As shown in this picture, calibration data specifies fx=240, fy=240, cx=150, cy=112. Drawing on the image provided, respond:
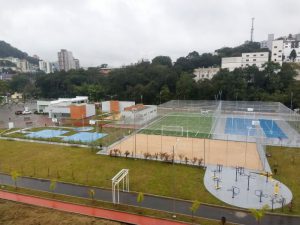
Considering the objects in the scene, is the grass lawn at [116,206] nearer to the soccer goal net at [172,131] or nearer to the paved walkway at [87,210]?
the paved walkway at [87,210]

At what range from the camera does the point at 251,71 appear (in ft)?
156

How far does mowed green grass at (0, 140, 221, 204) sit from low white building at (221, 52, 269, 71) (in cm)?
4723

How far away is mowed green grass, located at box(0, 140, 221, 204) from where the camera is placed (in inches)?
545

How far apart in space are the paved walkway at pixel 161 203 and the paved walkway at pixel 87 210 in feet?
3.02

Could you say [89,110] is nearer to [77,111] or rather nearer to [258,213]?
[77,111]

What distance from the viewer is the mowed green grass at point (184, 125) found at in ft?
83.3

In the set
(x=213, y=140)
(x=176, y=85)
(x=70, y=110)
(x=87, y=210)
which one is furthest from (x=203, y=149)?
(x=176, y=85)

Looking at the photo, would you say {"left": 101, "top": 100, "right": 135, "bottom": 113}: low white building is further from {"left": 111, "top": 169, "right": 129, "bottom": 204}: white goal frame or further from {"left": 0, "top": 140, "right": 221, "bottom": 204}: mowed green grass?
{"left": 111, "top": 169, "right": 129, "bottom": 204}: white goal frame

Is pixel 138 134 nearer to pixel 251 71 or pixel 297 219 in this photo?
pixel 297 219

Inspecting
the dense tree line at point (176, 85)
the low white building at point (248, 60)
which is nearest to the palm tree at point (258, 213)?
the dense tree line at point (176, 85)

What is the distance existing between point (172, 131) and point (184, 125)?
273 cm

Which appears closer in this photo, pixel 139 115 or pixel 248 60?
pixel 139 115

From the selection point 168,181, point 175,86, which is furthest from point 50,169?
point 175,86

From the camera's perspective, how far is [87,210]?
11805 millimetres
